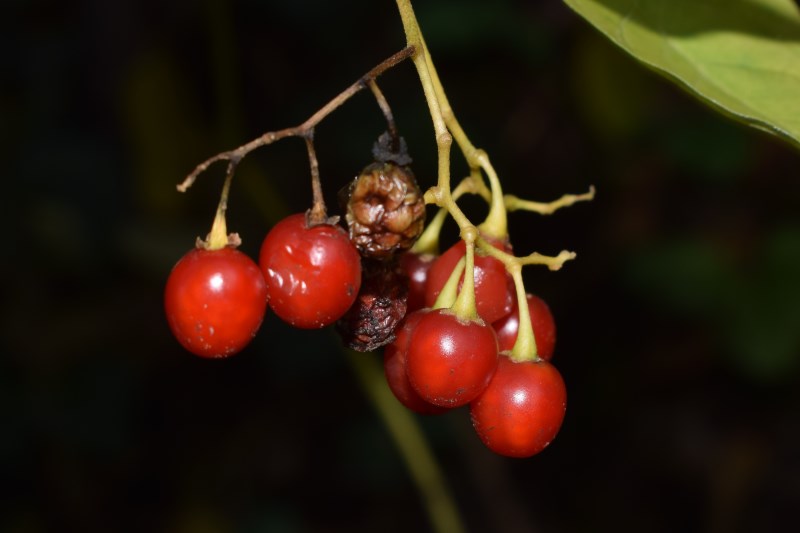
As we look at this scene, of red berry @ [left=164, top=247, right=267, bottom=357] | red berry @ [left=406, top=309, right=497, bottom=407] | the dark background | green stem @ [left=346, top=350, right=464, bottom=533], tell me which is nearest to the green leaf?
red berry @ [left=406, top=309, right=497, bottom=407]

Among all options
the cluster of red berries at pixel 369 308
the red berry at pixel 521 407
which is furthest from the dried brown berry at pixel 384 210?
the red berry at pixel 521 407

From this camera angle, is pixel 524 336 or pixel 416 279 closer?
pixel 524 336

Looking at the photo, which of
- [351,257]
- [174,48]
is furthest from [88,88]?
[351,257]

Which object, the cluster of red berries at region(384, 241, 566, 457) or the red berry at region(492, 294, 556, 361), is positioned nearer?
the cluster of red berries at region(384, 241, 566, 457)

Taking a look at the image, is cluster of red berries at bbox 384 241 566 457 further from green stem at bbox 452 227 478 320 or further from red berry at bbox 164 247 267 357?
red berry at bbox 164 247 267 357

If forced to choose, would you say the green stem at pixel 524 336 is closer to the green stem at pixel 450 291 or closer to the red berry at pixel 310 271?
the green stem at pixel 450 291

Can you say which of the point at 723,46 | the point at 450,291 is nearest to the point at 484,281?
the point at 450,291

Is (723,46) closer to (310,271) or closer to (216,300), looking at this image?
(310,271)
